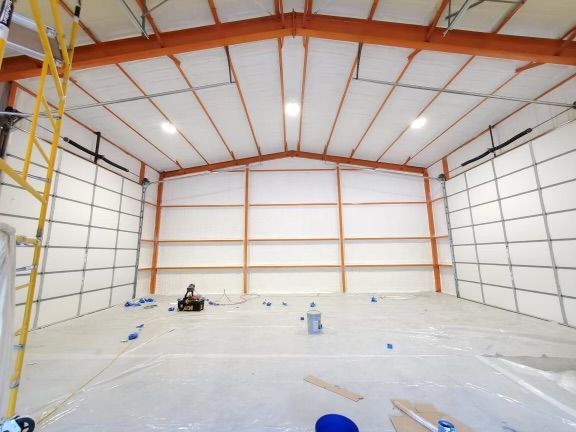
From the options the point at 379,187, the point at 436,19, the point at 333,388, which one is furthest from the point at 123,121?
the point at 379,187

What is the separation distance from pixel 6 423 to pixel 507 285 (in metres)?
8.97

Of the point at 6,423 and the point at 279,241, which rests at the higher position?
the point at 279,241

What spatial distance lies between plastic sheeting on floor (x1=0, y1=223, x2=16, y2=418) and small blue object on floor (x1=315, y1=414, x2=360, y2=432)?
195cm

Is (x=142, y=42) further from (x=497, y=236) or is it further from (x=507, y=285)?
(x=507, y=285)

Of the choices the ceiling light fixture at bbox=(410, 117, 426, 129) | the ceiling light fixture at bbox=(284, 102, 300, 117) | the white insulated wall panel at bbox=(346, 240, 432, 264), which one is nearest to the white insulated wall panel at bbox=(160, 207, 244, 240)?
the ceiling light fixture at bbox=(284, 102, 300, 117)

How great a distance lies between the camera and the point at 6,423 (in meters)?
1.55

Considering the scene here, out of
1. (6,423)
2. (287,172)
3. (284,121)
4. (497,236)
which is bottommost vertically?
(6,423)

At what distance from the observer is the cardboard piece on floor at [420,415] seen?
2.11 m

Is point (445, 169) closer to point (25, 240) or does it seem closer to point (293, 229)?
point (293, 229)

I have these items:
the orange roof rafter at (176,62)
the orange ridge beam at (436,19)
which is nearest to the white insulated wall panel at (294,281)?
the orange roof rafter at (176,62)

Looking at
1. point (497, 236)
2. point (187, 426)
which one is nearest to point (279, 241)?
point (497, 236)

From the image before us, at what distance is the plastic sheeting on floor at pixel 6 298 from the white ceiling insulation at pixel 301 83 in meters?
4.17

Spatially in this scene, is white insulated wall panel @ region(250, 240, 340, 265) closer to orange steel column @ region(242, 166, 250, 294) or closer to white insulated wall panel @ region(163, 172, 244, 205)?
orange steel column @ region(242, 166, 250, 294)

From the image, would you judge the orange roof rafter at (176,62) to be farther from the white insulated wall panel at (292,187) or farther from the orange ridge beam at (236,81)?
the white insulated wall panel at (292,187)
